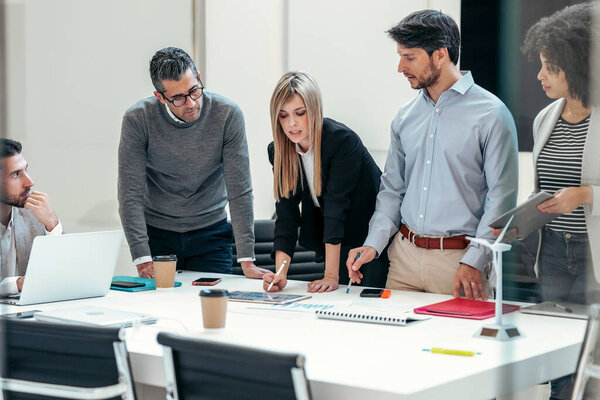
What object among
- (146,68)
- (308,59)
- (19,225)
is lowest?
(19,225)

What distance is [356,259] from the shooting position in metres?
2.50

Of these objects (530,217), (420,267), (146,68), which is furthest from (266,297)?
Answer: (146,68)

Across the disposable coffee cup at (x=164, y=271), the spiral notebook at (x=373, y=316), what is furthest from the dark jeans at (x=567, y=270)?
the disposable coffee cup at (x=164, y=271)

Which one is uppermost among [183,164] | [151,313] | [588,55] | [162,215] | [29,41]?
[29,41]

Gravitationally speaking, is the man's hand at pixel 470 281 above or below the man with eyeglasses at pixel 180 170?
below

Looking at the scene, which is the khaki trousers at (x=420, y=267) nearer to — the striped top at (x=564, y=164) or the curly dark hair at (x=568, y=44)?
the striped top at (x=564, y=164)

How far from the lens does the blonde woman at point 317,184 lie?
264cm

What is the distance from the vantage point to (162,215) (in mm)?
3117

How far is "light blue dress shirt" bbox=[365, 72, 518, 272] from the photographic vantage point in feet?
8.14

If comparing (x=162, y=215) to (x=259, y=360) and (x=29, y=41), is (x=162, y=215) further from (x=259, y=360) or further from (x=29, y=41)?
(x=259, y=360)

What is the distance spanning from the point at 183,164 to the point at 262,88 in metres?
2.08

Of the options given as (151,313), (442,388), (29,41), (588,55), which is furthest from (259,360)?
(29,41)

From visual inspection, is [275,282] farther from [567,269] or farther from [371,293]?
[567,269]

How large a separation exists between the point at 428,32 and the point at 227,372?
1.56 metres
